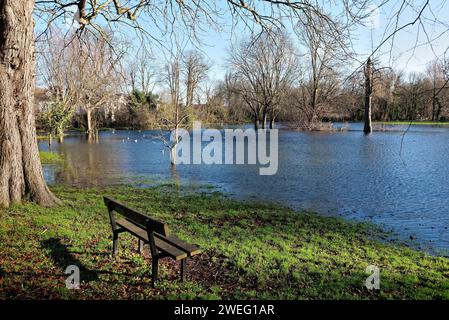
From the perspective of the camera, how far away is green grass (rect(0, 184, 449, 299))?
3.70 metres

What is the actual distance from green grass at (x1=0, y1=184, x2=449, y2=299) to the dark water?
133 cm

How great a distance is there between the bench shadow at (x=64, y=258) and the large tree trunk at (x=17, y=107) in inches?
94.4

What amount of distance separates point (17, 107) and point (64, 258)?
3905 millimetres

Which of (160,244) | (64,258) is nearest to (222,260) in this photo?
(160,244)

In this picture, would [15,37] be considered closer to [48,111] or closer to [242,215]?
[242,215]

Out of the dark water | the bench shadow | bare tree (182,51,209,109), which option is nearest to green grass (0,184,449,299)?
the bench shadow

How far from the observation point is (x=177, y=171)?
1530 cm

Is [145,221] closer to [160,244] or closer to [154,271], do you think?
[160,244]

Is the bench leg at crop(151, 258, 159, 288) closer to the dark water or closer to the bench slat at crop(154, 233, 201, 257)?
the bench slat at crop(154, 233, 201, 257)

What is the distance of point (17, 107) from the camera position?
6527 mm

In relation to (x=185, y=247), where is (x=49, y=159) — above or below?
below

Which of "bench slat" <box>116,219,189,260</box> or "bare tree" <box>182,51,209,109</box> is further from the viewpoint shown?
"bare tree" <box>182,51,209,109</box>

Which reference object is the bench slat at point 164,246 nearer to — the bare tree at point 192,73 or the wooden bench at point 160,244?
the wooden bench at point 160,244

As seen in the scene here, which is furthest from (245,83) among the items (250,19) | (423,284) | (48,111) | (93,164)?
(423,284)
